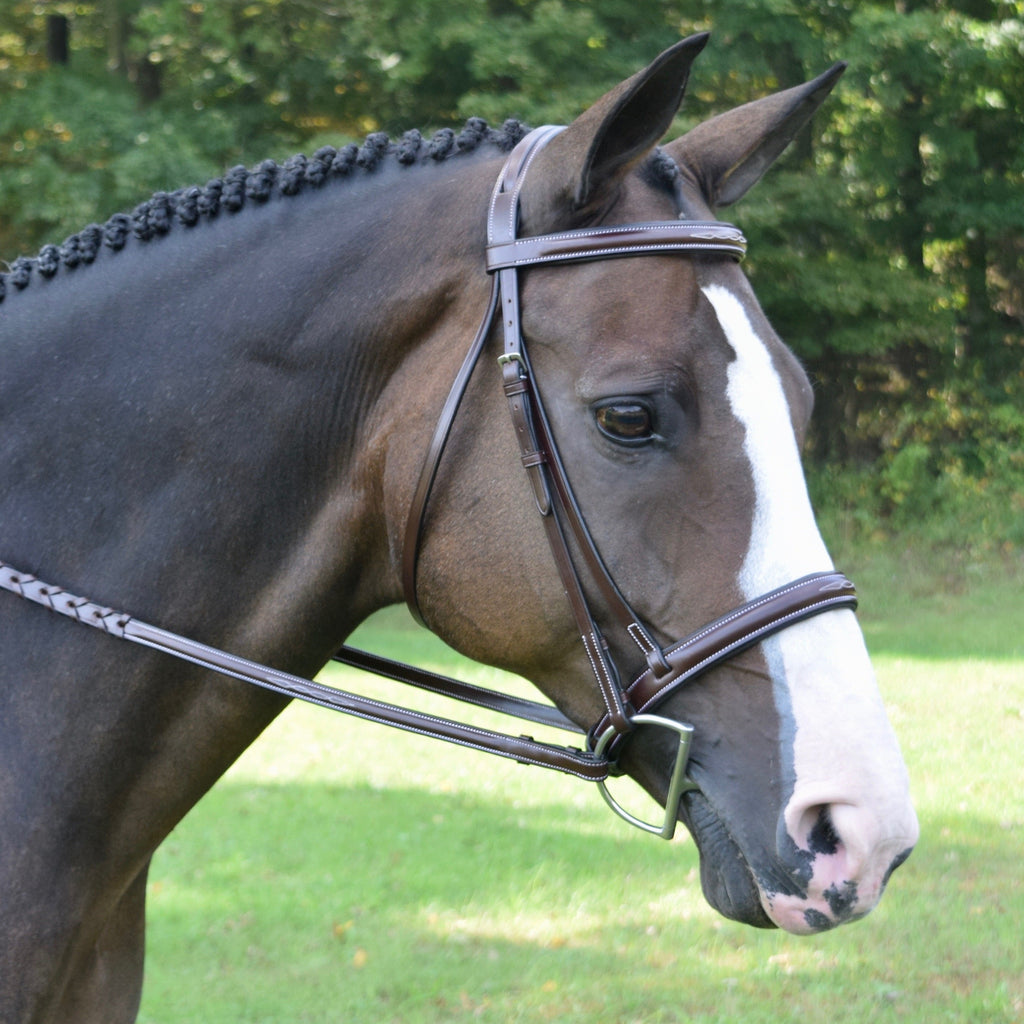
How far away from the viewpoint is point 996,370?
18.6 m

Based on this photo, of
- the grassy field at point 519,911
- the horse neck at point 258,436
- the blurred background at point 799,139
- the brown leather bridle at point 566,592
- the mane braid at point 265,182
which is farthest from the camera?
the blurred background at point 799,139

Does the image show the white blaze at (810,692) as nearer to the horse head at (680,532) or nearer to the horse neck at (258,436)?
the horse head at (680,532)

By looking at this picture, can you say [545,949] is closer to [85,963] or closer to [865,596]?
[85,963]

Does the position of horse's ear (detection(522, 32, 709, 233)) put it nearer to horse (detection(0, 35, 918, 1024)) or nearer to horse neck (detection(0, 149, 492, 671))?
horse (detection(0, 35, 918, 1024))

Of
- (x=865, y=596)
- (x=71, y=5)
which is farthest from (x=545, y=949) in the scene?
(x=71, y=5)

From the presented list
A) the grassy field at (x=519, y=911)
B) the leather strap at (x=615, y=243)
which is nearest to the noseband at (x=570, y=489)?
the leather strap at (x=615, y=243)

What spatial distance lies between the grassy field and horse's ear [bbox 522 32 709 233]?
369cm

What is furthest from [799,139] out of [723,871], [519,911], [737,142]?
[723,871]

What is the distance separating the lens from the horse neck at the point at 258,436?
2256 millimetres

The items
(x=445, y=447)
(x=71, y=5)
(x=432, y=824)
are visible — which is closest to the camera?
(x=445, y=447)

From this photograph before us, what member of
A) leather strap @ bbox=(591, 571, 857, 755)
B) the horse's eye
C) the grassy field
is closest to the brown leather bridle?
leather strap @ bbox=(591, 571, 857, 755)

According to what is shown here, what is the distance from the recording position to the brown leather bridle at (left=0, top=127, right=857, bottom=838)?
1975mm

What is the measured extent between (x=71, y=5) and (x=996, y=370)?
49.4 feet

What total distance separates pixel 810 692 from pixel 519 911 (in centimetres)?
424
